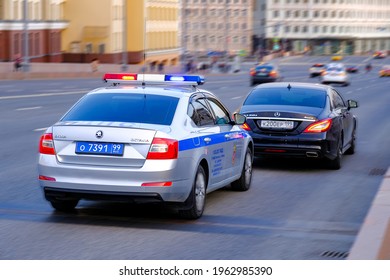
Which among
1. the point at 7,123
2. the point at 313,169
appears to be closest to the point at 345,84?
the point at 7,123

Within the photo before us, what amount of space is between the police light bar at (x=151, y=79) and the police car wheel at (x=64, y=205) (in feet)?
5.17

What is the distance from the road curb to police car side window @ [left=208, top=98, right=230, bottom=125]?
7.21 feet

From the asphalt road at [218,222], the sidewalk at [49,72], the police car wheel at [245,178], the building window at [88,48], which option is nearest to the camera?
the asphalt road at [218,222]

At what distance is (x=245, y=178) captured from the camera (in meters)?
13.0

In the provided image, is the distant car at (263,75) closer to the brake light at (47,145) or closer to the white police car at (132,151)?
the white police car at (132,151)

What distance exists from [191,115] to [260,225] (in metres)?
1.44

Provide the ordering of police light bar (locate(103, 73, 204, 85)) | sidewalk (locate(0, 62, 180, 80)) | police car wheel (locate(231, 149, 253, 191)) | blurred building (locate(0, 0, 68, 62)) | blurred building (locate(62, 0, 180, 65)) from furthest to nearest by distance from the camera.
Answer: blurred building (locate(62, 0, 180, 65))
blurred building (locate(0, 0, 68, 62))
sidewalk (locate(0, 62, 180, 80))
police car wheel (locate(231, 149, 253, 191))
police light bar (locate(103, 73, 204, 85))

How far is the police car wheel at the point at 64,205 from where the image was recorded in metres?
10.7

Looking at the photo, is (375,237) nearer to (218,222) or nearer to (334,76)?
(218,222)

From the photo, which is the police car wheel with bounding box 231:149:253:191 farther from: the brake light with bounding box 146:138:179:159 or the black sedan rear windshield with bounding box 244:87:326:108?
the black sedan rear windshield with bounding box 244:87:326:108

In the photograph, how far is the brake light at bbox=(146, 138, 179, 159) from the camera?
984cm

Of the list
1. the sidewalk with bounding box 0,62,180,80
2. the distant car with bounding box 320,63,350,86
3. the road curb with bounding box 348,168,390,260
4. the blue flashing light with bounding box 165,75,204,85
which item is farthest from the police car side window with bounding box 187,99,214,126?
the distant car with bounding box 320,63,350,86

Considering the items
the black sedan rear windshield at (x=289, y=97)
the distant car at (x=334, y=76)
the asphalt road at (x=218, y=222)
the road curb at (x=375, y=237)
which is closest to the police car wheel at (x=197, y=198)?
the asphalt road at (x=218, y=222)

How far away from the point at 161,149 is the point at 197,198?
0.94 m
